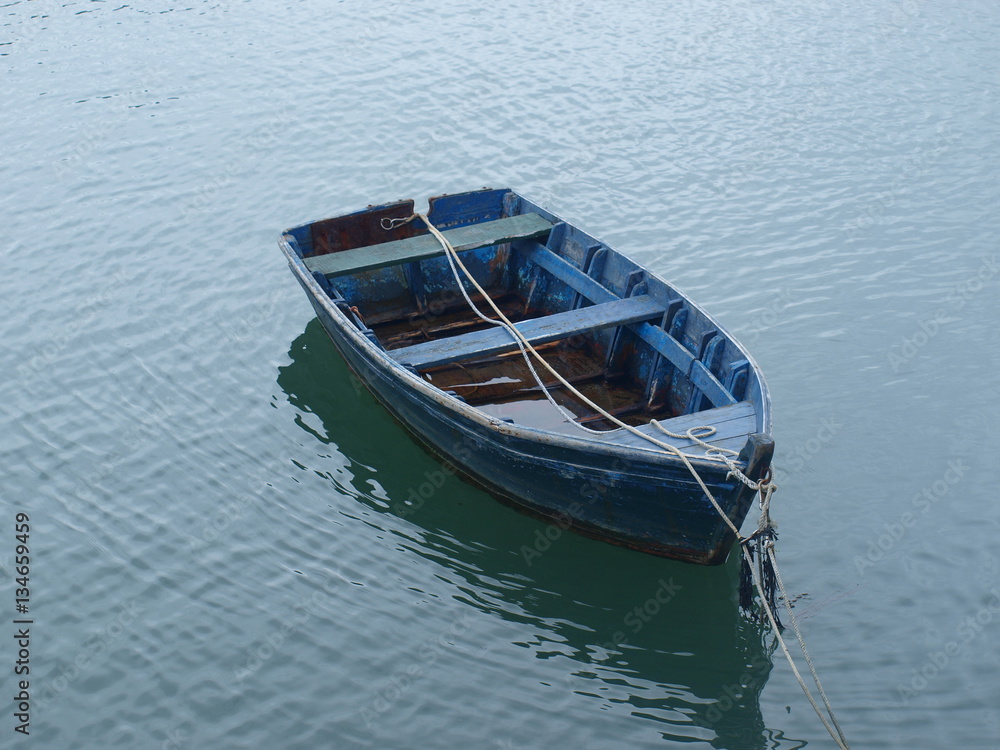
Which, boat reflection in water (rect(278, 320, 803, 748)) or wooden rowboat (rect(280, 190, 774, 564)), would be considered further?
wooden rowboat (rect(280, 190, 774, 564))

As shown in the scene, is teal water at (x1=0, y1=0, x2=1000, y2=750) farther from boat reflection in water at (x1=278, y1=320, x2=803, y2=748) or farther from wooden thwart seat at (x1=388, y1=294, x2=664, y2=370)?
wooden thwart seat at (x1=388, y1=294, x2=664, y2=370)

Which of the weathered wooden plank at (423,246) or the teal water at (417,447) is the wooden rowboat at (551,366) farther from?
the teal water at (417,447)

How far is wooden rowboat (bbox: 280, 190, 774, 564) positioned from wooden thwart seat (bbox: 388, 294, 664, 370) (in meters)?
0.02

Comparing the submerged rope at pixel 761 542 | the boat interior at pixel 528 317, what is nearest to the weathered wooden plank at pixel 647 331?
the boat interior at pixel 528 317

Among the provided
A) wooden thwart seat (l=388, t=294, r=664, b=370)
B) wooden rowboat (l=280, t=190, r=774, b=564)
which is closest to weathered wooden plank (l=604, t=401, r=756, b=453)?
wooden rowboat (l=280, t=190, r=774, b=564)

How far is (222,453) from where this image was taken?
9.07m

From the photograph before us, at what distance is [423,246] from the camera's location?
10336 mm

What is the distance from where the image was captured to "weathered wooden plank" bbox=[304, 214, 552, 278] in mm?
9945

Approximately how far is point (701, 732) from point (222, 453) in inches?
202

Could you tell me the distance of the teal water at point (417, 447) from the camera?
6.69 m

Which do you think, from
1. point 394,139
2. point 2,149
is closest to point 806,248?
point 394,139

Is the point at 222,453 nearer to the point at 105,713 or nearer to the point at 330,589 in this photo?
the point at 330,589

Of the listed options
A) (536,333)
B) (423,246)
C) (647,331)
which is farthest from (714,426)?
(423,246)

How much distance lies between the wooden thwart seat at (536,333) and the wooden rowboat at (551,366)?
2 centimetres
